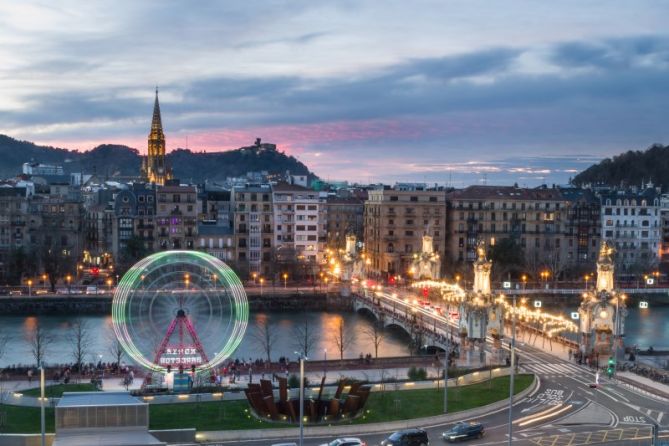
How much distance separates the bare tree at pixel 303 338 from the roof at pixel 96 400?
865 inches

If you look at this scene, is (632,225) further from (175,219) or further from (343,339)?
(343,339)

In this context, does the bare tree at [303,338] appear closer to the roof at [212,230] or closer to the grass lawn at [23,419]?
the grass lawn at [23,419]

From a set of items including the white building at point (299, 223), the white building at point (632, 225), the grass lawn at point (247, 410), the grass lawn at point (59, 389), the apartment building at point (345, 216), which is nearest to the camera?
the grass lawn at point (247, 410)

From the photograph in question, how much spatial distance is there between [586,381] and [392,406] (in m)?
10.8

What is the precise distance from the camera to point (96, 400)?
27.0m

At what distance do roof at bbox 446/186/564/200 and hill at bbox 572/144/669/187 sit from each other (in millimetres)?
58452

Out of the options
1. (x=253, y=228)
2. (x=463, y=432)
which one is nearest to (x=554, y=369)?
(x=463, y=432)

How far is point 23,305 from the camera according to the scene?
226 ft

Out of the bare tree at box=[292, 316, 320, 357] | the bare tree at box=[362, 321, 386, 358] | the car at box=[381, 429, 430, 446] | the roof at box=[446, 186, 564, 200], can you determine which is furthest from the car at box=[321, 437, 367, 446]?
the roof at box=[446, 186, 564, 200]

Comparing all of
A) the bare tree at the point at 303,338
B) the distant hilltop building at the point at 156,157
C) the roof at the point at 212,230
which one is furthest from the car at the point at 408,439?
the distant hilltop building at the point at 156,157

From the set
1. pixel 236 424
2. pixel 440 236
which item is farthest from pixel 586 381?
pixel 440 236

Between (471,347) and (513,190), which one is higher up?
(513,190)

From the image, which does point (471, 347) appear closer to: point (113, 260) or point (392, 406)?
point (392, 406)

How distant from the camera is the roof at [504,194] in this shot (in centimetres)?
9269
